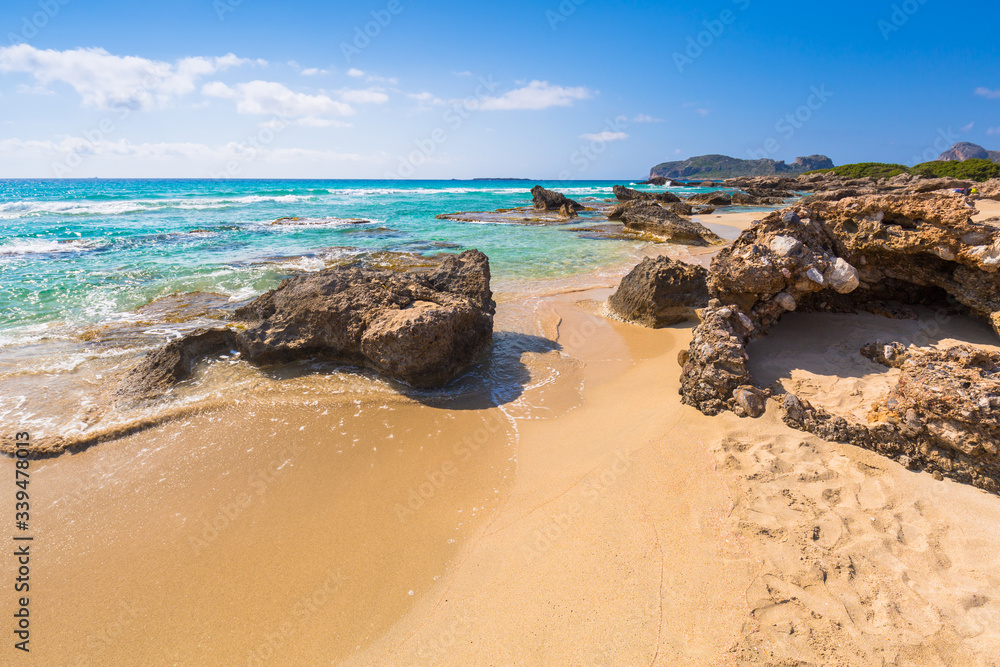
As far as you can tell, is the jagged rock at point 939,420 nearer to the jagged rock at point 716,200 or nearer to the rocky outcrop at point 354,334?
the rocky outcrop at point 354,334

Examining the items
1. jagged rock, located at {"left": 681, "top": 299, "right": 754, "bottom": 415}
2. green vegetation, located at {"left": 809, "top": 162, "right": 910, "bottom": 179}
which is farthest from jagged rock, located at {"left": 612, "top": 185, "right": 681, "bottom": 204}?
green vegetation, located at {"left": 809, "top": 162, "right": 910, "bottom": 179}

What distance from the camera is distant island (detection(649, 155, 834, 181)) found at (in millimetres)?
136250

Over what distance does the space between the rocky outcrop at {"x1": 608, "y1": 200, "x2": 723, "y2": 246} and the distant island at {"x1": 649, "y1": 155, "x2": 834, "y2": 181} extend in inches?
4991

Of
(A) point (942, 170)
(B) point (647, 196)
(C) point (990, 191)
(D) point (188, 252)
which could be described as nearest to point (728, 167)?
(A) point (942, 170)

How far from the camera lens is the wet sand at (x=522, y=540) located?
240 centimetres

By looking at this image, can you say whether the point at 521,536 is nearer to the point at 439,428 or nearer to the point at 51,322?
the point at 439,428

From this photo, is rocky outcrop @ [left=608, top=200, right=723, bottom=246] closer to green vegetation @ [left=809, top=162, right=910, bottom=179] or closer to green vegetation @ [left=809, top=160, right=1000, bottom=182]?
green vegetation @ [left=809, top=160, right=1000, bottom=182]

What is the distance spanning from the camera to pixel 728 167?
149 metres

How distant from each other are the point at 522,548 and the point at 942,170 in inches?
2752

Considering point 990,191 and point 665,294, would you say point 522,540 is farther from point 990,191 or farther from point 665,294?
point 990,191

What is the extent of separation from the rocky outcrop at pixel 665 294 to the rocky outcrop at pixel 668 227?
1151 centimetres

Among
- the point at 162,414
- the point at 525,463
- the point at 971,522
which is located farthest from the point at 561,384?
the point at 162,414

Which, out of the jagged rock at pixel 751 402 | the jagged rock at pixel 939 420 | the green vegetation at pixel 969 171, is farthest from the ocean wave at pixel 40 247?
the green vegetation at pixel 969 171

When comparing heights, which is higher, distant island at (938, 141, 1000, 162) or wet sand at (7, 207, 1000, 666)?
distant island at (938, 141, 1000, 162)
